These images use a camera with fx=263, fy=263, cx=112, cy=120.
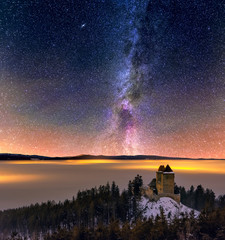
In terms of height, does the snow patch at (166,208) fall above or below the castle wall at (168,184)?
below

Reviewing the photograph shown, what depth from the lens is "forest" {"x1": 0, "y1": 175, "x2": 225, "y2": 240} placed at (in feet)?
166

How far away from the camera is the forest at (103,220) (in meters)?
50.7

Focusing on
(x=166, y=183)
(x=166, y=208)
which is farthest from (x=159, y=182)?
(x=166, y=208)

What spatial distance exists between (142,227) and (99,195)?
114ft

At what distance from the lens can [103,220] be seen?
242 feet

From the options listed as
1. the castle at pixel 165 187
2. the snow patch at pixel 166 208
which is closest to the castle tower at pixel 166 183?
the castle at pixel 165 187

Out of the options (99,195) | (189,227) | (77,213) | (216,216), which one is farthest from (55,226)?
(216,216)

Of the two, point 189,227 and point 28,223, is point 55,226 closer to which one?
point 28,223

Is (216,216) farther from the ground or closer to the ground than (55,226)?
farther from the ground

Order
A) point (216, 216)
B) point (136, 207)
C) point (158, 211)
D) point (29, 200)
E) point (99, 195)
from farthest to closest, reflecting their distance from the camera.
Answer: point (29, 200), point (99, 195), point (136, 207), point (158, 211), point (216, 216)

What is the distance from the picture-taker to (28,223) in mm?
69500

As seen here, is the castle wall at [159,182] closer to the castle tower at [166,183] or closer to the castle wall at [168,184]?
the castle tower at [166,183]

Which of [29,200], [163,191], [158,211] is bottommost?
[29,200]

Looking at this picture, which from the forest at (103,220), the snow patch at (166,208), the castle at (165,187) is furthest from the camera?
the castle at (165,187)
